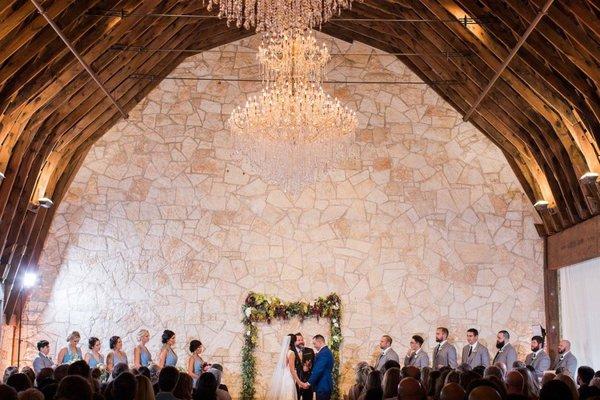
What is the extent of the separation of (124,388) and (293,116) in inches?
285

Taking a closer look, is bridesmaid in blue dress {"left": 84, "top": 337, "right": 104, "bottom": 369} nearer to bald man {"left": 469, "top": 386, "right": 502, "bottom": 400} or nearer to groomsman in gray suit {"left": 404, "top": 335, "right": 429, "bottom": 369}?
groomsman in gray suit {"left": 404, "top": 335, "right": 429, "bottom": 369}

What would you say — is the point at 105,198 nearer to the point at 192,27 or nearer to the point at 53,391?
the point at 192,27

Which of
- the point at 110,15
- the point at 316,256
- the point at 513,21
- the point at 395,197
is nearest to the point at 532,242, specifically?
the point at 395,197

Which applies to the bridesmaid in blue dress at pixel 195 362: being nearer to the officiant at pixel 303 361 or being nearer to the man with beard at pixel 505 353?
the officiant at pixel 303 361

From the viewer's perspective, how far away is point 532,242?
14.9 m

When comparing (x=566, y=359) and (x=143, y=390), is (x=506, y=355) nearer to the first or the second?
(x=566, y=359)

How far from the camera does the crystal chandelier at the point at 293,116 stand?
11773 mm

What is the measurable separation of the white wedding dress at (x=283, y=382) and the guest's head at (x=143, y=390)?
812 cm

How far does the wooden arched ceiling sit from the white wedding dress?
4.01 metres

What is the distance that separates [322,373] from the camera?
497 inches

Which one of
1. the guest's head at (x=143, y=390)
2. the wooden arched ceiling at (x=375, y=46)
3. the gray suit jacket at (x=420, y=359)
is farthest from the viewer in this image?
the gray suit jacket at (x=420, y=359)

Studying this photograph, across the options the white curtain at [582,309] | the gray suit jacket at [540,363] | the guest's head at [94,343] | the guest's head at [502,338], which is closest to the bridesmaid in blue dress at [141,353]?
the guest's head at [94,343]

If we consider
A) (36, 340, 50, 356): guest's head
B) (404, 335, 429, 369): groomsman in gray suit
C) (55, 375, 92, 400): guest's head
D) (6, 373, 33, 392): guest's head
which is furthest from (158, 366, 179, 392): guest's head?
(404, 335, 429, 369): groomsman in gray suit

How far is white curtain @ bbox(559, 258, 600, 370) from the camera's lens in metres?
12.8
